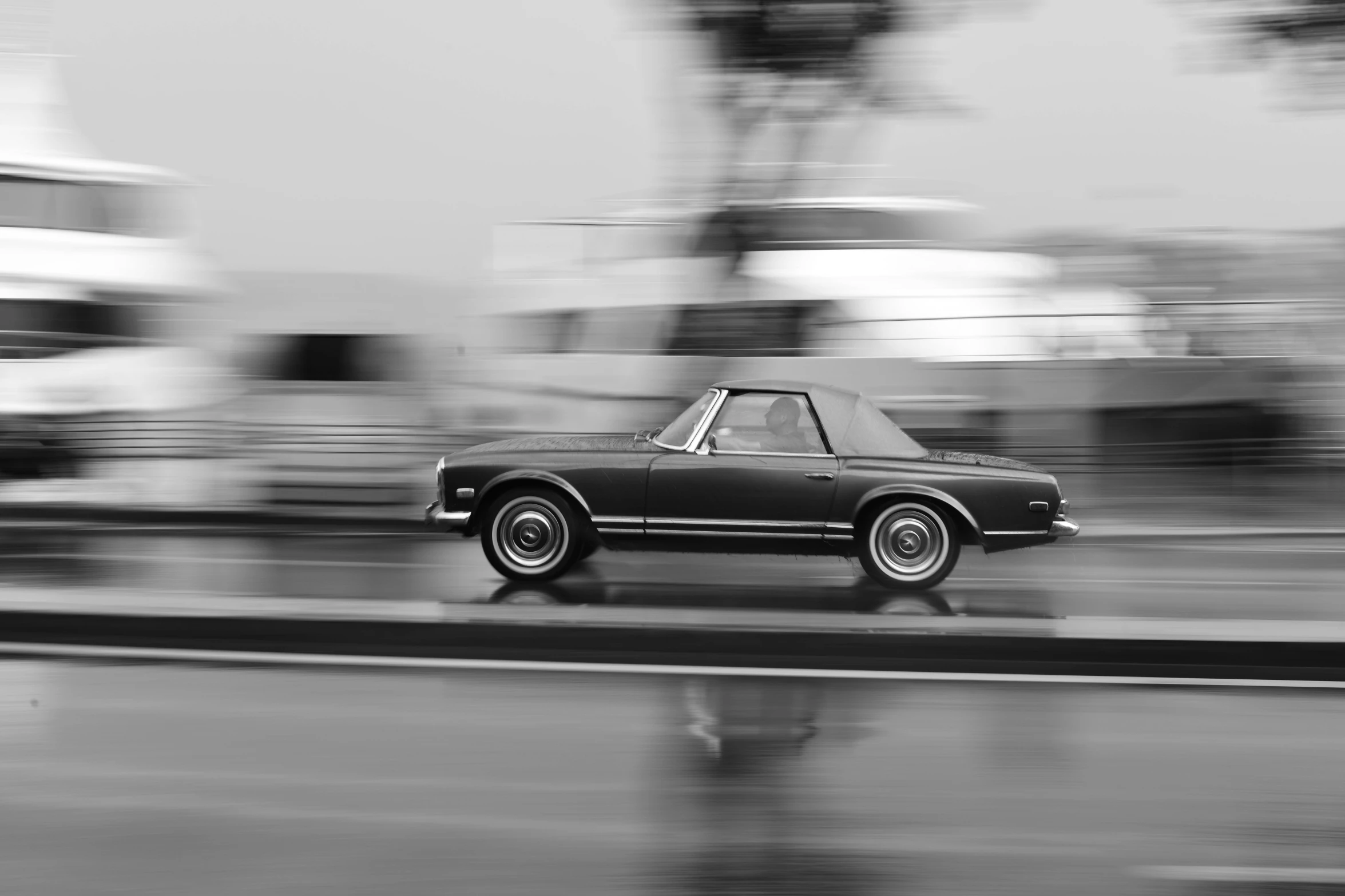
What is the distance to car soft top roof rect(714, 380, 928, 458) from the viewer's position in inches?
322

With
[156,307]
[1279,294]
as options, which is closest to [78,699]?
[156,307]

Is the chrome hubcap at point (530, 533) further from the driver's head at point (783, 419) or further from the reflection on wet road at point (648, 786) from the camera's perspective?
the reflection on wet road at point (648, 786)

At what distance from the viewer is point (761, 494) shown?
8.09 meters

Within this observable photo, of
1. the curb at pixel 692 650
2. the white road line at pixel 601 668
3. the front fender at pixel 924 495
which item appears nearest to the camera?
the white road line at pixel 601 668

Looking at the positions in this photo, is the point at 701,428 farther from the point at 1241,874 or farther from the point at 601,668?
the point at 1241,874

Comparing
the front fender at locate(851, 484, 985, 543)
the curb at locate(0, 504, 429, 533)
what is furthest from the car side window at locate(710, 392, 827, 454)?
the curb at locate(0, 504, 429, 533)

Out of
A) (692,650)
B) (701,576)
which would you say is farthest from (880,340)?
(692,650)

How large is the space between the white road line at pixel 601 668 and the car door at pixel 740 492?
5.81 feet

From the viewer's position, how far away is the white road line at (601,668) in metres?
6.18

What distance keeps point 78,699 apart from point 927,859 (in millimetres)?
3650

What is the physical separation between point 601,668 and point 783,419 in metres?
2.43

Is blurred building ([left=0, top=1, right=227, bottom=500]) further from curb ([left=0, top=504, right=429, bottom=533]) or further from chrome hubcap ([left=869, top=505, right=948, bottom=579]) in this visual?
chrome hubcap ([left=869, top=505, right=948, bottom=579])

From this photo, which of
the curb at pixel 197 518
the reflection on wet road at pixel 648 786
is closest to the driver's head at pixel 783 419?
the reflection on wet road at pixel 648 786

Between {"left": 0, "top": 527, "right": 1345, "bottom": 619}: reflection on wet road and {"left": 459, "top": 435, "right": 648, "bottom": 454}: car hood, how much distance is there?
0.83 metres
